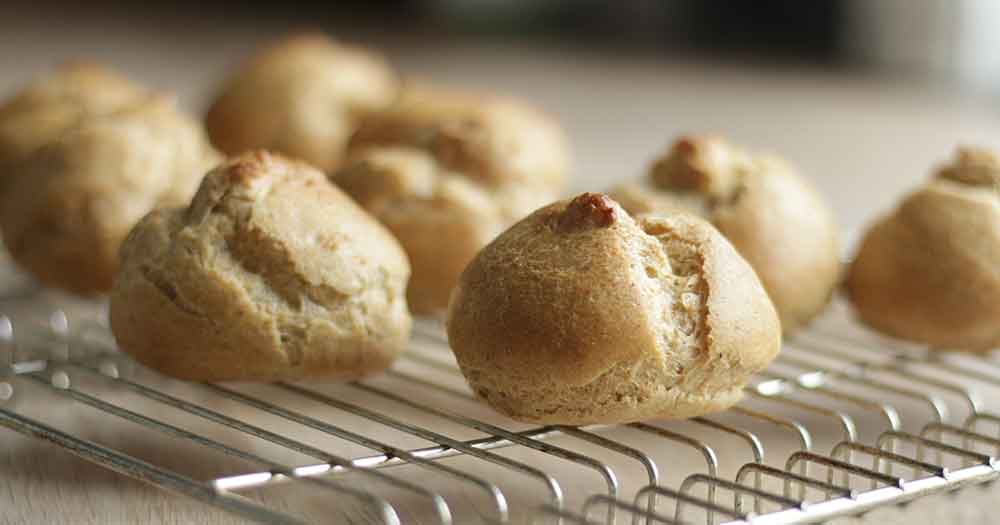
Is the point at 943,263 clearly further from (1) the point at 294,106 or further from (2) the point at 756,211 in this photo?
(1) the point at 294,106

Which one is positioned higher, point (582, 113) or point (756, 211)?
point (756, 211)

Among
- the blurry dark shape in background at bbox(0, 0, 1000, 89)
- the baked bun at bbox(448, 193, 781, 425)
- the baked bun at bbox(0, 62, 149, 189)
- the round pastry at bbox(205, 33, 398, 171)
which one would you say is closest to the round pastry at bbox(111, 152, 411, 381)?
the baked bun at bbox(448, 193, 781, 425)

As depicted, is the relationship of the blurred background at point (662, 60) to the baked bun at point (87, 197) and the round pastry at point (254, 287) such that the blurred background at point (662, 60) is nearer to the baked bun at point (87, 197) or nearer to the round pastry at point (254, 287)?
the baked bun at point (87, 197)

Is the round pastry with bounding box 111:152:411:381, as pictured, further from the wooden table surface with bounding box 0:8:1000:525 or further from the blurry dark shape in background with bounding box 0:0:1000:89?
the blurry dark shape in background with bounding box 0:0:1000:89

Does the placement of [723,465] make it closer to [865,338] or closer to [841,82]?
[865,338]

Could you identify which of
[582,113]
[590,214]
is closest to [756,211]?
[590,214]

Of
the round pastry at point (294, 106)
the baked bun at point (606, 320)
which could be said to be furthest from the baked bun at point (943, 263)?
the round pastry at point (294, 106)
